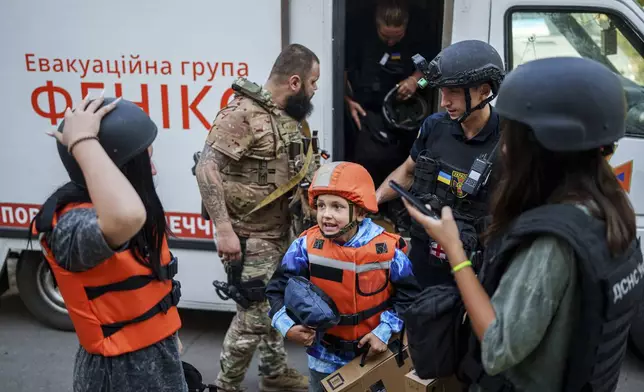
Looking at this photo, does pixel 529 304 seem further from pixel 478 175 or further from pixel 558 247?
pixel 478 175

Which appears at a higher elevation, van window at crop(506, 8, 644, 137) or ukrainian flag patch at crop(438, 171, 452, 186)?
van window at crop(506, 8, 644, 137)

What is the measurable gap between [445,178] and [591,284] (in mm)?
1415

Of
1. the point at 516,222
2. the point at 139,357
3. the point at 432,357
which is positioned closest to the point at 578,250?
the point at 516,222

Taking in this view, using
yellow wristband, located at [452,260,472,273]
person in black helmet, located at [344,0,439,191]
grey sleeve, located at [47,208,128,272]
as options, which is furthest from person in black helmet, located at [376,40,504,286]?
person in black helmet, located at [344,0,439,191]

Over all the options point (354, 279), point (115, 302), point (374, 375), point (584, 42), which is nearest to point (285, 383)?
point (374, 375)

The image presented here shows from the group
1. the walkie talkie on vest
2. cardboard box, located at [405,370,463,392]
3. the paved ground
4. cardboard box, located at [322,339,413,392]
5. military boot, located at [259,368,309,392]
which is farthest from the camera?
the paved ground

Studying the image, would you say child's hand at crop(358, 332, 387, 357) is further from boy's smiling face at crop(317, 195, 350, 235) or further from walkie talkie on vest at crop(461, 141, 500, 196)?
walkie talkie on vest at crop(461, 141, 500, 196)

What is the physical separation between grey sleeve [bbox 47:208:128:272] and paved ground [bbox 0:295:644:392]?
226 cm

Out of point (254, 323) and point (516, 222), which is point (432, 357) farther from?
point (254, 323)

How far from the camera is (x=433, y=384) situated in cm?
218

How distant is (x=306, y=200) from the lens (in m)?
3.39

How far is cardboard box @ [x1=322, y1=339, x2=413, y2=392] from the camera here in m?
2.40

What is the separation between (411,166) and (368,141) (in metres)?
1.52

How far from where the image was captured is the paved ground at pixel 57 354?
392 centimetres
